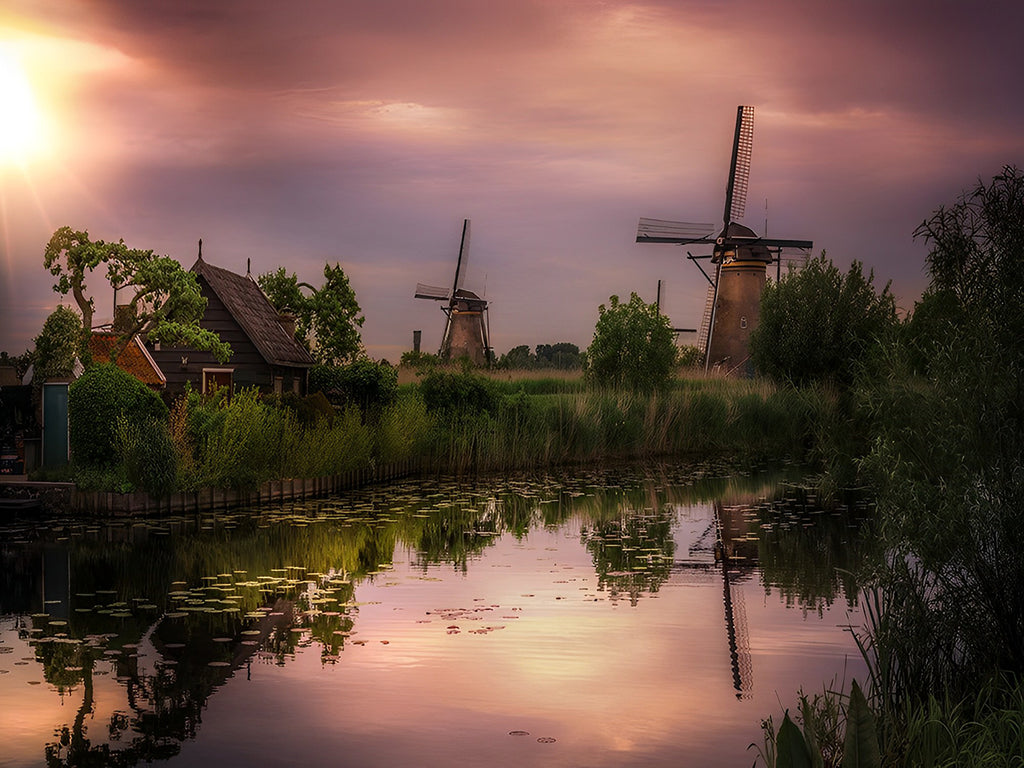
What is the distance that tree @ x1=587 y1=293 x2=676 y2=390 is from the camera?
38562 millimetres

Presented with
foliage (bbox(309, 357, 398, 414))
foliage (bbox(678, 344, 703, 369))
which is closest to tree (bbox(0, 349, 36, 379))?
foliage (bbox(309, 357, 398, 414))

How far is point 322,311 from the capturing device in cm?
5197

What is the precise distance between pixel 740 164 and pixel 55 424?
4464 cm

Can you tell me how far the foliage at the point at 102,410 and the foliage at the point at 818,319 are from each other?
93.6 feet

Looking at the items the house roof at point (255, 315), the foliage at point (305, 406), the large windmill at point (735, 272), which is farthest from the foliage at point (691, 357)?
the foliage at point (305, 406)

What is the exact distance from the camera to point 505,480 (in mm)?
24656

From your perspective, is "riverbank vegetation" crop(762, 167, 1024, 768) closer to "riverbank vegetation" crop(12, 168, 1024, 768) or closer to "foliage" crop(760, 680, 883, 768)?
"riverbank vegetation" crop(12, 168, 1024, 768)

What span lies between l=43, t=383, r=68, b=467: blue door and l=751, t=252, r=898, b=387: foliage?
91.9ft

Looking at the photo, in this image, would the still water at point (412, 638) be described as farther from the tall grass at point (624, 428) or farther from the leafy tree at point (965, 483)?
the tall grass at point (624, 428)

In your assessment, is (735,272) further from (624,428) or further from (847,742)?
(847,742)

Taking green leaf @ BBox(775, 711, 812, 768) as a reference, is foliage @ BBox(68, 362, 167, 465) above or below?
above

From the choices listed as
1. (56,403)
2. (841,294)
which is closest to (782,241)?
(841,294)

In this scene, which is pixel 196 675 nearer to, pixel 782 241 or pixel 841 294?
pixel 841 294

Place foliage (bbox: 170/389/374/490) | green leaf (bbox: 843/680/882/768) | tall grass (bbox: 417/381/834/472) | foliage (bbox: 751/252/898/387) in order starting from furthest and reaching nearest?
foliage (bbox: 751/252/898/387)
tall grass (bbox: 417/381/834/472)
foliage (bbox: 170/389/374/490)
green leaf (bbox: 843/680/882/768)
